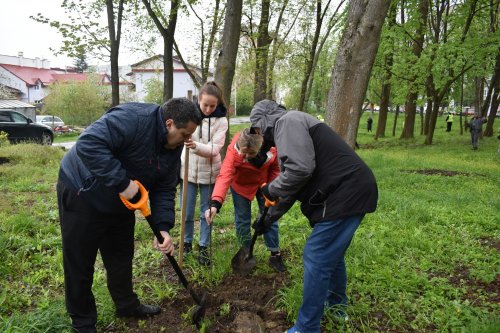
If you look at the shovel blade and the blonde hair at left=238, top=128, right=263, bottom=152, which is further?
the shovel blade

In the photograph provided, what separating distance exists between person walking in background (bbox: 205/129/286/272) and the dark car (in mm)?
13991

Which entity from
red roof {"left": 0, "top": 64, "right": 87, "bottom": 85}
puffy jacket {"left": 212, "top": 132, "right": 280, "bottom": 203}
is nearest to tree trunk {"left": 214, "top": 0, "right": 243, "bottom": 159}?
puffy jacket {"left": 212, "top": 132, "right": 280, "bottom": 203}

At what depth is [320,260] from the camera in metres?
2.50

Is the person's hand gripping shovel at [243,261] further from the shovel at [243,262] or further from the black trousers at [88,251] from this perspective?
the black trousers at [88,251]

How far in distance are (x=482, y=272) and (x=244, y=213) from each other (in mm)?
2332

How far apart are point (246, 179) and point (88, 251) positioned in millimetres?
1623

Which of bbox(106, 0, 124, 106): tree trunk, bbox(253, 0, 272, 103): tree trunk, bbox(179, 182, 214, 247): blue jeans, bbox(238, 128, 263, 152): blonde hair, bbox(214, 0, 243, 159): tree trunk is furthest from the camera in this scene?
bbox(253, 0, 272, 103): tree trunk

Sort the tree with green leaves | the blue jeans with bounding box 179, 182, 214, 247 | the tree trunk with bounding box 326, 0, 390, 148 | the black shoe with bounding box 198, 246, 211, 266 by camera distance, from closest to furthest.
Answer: the black shoe with bounding box 198, 246, 211, 266, the blue jeans with bounding box 179, 182, 214, 247, the tree trunk with bounding box 326, 0, 390, 148, the tree with green leaves

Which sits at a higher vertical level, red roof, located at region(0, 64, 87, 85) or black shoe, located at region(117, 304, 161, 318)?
red roof, located at region(0, 64, 87, 85)

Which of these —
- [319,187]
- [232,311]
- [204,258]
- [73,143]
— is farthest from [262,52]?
[319,187]

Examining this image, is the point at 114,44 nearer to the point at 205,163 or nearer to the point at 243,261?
the point at 205,163

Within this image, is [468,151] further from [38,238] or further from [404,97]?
[38,238]

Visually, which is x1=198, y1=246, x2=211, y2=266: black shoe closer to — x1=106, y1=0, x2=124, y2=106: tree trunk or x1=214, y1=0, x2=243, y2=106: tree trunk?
x1=214, y1=0, x2=243, y2=106: tree trunk

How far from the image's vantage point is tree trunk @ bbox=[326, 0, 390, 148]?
15.7 feet
